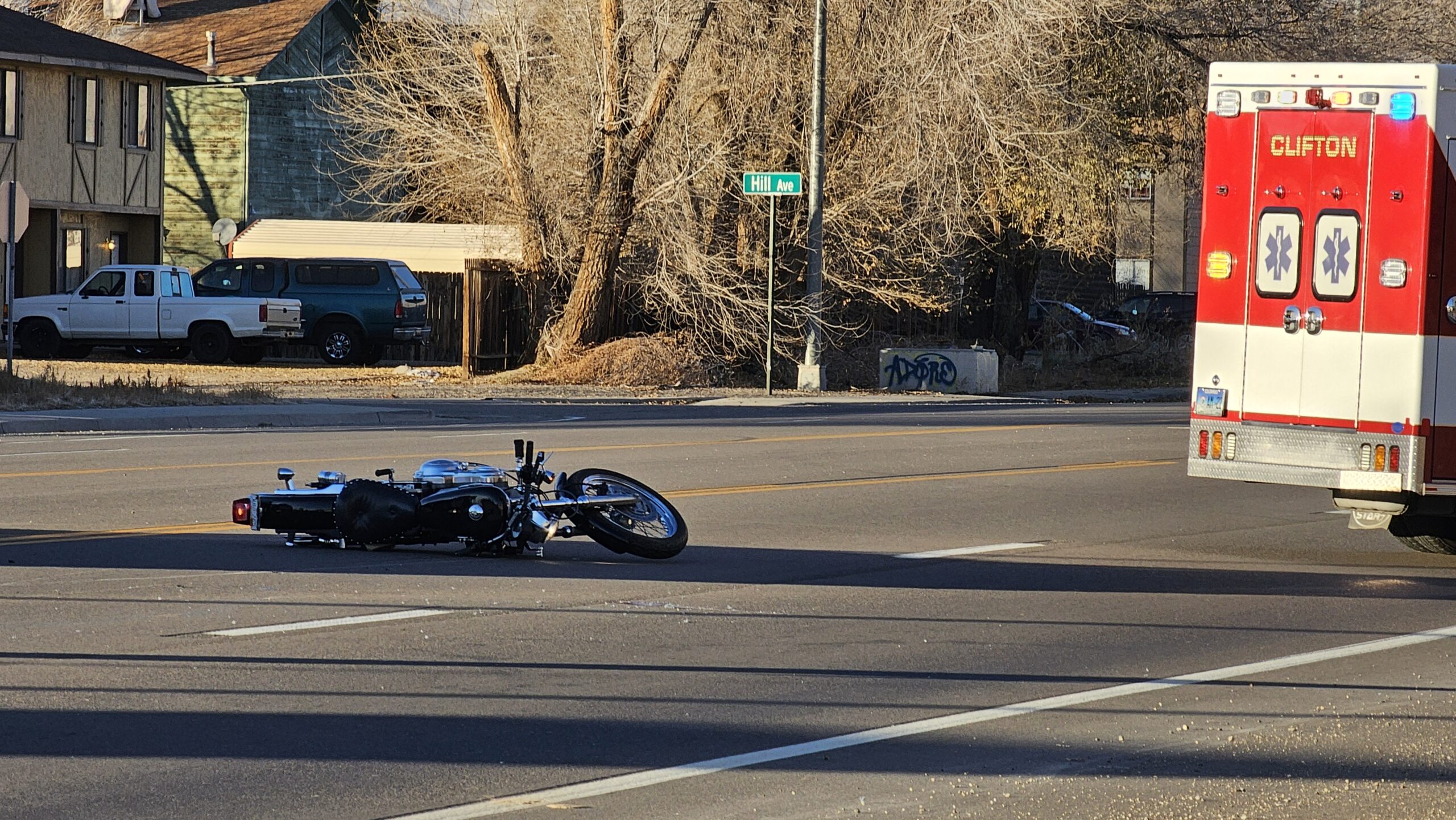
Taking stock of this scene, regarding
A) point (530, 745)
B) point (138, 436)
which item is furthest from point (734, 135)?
point (530, 745)

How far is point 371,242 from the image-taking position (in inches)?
1474

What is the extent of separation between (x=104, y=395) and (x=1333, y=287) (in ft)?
55.4

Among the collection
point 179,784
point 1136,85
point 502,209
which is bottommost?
point 179,784

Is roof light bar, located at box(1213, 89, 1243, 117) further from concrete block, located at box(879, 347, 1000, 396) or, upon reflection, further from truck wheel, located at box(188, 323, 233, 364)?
truck wheel, located at box(188, 323, 233, 364)

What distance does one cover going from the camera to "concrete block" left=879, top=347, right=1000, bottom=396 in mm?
30031

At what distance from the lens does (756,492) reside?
14.4m

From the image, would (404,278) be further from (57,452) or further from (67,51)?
(57,452)

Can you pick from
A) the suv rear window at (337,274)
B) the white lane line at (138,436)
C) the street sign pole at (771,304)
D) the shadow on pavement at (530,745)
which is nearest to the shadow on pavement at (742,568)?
the shadow on pavement at (530,745)

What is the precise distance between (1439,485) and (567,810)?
731 cm

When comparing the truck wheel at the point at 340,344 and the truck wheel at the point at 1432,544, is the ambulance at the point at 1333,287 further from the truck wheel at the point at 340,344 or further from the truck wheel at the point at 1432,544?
the truck wheel at the point at 340,344

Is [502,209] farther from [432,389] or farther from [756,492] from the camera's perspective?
[756,492]

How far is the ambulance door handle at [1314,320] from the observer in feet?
37.2

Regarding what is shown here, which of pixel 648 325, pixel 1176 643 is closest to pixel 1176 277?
pixel 648 325

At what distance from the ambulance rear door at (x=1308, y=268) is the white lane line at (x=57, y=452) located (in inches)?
440
